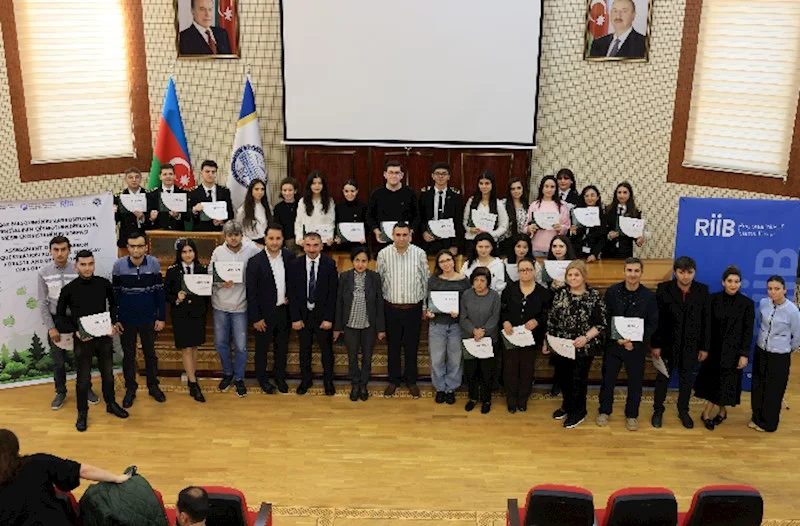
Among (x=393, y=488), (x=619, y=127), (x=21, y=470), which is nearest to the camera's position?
(x=21, y=470)

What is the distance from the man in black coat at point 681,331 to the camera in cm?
650

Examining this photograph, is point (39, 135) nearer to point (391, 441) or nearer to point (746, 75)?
point (391, 441)

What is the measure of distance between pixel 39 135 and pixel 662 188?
24.5ft

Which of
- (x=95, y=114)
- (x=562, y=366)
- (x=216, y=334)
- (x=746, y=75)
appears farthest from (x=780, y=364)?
(x=95, y=114)

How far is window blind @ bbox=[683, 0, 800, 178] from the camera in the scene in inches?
341

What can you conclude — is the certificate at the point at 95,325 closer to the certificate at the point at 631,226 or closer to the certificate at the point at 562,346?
the certificate at the point at 562,346

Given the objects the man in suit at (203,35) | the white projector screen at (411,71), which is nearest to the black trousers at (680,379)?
the white projector screen at (411,71)

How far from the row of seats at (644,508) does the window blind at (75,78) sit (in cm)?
748

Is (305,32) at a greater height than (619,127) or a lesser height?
greater

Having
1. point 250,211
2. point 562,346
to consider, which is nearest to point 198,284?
point 250,211

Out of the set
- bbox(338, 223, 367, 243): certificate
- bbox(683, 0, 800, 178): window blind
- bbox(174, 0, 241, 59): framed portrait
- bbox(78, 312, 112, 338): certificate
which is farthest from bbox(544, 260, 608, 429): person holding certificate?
bbox(174, 0, 241, 59): framed portrait

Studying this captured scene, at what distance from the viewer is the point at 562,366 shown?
675cm

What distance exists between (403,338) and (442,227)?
1.34 m

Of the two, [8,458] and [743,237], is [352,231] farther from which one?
[8,458]
